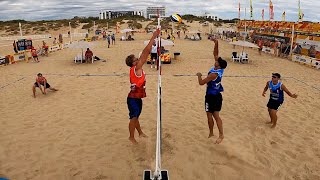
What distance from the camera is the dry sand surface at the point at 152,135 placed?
4730 mm

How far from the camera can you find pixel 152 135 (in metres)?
6.09

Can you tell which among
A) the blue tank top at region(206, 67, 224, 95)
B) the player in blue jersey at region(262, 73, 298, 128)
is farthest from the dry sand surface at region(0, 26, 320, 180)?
the blue tank top at region(206, 67, 224, 95)

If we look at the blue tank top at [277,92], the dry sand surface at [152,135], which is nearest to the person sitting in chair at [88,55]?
the dry sand surface at [152,135]

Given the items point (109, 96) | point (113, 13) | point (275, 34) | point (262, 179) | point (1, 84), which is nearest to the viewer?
point (262, 179)

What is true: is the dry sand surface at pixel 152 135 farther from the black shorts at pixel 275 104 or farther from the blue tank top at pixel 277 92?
the blue tank top at pixel 277 92

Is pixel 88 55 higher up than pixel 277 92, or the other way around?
pixel 88 55

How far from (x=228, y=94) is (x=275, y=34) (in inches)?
801

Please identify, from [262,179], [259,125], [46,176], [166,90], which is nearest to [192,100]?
[166,90]

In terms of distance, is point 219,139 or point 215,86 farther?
point 219,139

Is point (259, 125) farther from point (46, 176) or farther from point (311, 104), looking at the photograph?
point (46, 176)

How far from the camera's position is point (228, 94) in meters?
9.70

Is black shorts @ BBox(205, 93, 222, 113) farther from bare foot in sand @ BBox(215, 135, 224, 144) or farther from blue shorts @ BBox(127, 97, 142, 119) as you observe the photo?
blue shorts @ BBox(127, 97, 142, 119)

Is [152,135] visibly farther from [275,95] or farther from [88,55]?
[88,55]

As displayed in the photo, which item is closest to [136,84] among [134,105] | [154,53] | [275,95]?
[134,105]
